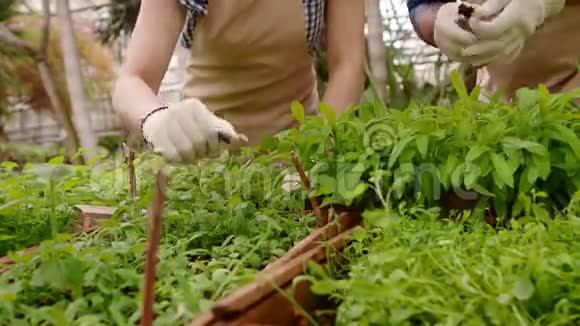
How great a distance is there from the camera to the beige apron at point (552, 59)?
1206mm

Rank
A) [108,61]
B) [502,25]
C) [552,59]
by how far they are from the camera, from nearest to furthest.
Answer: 1. [502,25]
2. [552,59]
3. [108,61]

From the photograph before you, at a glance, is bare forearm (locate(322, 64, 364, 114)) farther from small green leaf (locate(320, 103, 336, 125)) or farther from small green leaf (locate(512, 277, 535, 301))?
small green leaf (locate(512, 277, 535, 301))

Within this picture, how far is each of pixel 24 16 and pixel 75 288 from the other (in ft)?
12.8

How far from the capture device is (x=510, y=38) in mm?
951

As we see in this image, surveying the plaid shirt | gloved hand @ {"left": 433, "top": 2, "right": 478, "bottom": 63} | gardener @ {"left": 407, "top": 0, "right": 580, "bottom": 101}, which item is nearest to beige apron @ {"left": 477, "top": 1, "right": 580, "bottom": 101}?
Result: gardener @ {"left": 407, "top": 0, "right": 580, "bottom": 101}

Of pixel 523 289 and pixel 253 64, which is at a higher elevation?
pixel 253 64

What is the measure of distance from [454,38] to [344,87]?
1.01 ft

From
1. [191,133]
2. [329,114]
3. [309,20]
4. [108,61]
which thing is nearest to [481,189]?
[329,114]

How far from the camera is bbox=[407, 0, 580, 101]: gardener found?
3.06 feet

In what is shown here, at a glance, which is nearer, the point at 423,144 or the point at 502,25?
the point at 423,144

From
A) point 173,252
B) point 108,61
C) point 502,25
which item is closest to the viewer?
point 173,252

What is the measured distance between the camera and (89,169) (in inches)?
46.7

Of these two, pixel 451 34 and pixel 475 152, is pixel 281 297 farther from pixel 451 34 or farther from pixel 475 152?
pixel 451 34

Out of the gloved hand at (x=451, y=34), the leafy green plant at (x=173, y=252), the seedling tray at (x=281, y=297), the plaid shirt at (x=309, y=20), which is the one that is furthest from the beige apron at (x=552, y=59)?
the seedling tray at (x=281, y=297)
